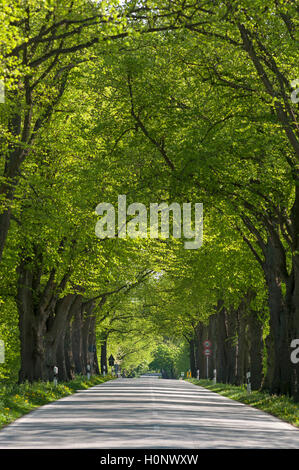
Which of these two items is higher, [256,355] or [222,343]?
[222,343]

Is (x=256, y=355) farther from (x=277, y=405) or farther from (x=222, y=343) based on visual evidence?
(x=277, y=405)

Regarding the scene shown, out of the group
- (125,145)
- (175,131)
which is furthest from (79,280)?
(175,131)

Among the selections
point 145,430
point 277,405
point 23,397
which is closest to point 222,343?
point 277,405

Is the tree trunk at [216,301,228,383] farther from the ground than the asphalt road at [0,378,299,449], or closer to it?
farther from the ground

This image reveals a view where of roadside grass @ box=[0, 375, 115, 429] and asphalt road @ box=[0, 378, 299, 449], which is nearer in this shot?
asphalt road @ box=[0, 378, 299, 449]

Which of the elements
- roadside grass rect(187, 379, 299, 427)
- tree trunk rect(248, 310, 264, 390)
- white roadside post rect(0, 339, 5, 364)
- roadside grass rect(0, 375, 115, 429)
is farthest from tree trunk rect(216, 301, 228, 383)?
roadside grass rect(0, 375, 115, 429)

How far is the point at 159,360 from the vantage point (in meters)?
175

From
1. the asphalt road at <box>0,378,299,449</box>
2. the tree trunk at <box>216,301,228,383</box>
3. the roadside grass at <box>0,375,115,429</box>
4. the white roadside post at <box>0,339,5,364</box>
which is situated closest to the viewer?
the asphalt road at <box>0,378,299,449</box>

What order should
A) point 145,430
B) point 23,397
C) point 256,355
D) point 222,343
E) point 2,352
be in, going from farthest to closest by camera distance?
point 2,352 → point 222,343 → point 256,355 → point 23,397 → point 145,430

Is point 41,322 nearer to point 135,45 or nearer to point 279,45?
point 135,45

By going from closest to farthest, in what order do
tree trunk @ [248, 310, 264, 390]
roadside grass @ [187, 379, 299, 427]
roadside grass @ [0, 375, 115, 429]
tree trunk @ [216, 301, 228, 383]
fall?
roadside grass @ [0, 375, 115, 429] < roadside grass @ [187, 379, 299, 427] < tree trunk @ [248, 310, 264, 390] < tree trunk @ [216, 301, 228, 383]

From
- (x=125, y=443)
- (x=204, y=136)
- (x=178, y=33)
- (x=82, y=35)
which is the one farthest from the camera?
(x=204, y=136)

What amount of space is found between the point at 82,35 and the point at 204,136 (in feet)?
17.9

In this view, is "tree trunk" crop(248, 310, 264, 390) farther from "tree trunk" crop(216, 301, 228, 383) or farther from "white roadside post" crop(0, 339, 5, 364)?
"white roadside post" crop(0, 339, 5, 364)
